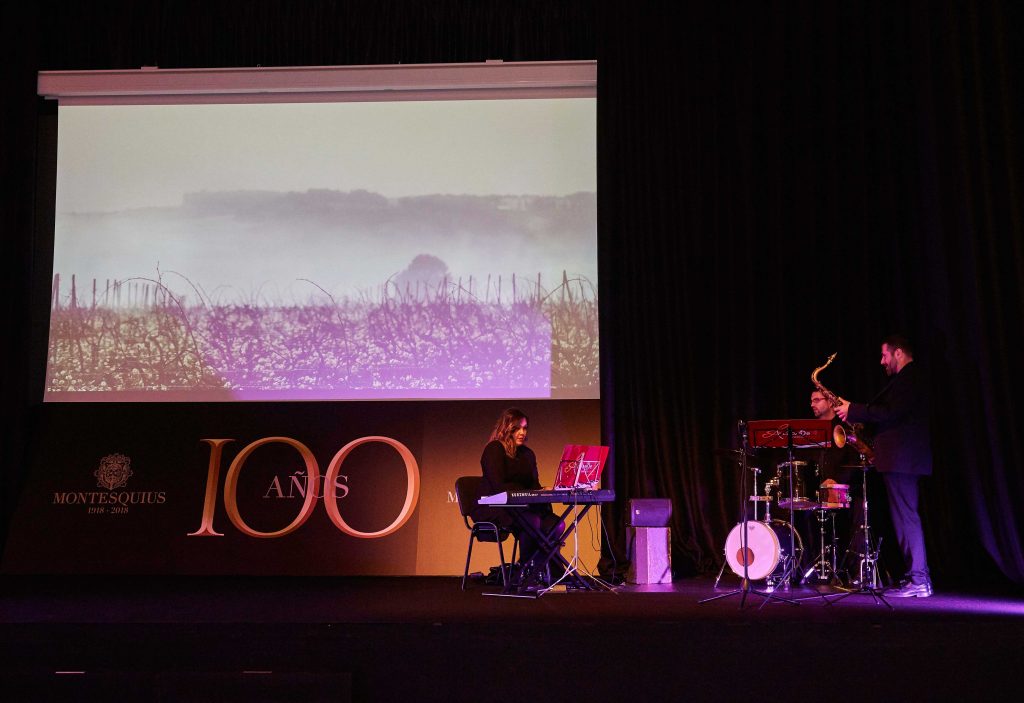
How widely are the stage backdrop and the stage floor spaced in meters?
2.12

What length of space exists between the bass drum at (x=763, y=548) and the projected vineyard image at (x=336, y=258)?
177 cm

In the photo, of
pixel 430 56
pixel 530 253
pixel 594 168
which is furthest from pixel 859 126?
pixel 430 56

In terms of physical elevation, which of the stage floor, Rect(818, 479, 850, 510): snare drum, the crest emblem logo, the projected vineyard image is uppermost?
the projected vineyard image

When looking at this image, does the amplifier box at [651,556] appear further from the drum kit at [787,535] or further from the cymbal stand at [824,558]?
the cymbal stand at [824,558]

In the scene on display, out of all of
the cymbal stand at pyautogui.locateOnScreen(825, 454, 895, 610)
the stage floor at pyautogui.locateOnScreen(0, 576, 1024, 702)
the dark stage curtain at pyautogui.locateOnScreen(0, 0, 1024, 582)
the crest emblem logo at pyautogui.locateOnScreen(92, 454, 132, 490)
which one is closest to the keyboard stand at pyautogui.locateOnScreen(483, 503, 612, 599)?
the dark stage curtain at pyautogui.locateOnScreen(0, 0, 1024, 582)

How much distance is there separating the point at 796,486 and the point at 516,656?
254cm

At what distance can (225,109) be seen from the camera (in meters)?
7.61

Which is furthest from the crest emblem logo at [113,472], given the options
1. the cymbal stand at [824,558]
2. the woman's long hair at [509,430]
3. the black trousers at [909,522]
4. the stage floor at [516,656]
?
the black trousers at [909,522]

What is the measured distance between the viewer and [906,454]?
18.5 ft

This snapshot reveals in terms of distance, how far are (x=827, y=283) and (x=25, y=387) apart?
20.7ft

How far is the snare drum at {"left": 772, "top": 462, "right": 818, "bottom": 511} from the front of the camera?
19.0ft

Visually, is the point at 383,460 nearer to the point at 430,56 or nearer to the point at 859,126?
the point at 430,56

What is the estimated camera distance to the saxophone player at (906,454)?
221 inches

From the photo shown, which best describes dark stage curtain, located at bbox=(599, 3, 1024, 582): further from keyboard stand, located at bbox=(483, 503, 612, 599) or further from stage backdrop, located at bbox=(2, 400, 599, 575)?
keyboard stand, located at bbox=(483, 503, 612, 599)
